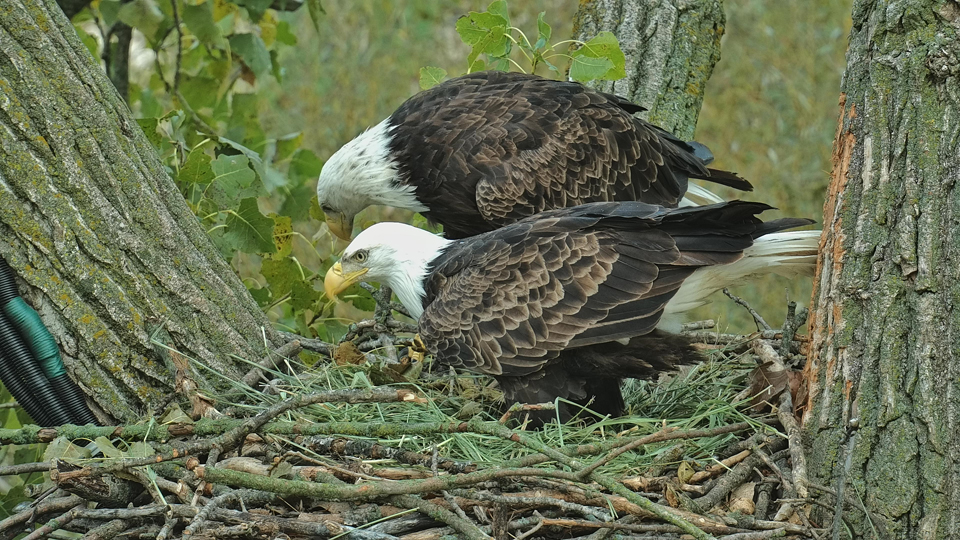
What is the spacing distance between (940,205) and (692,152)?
7.79ft

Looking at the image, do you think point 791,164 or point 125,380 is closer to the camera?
point 125,380

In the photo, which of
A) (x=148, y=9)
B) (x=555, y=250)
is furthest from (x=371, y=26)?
(x=555, y=250)

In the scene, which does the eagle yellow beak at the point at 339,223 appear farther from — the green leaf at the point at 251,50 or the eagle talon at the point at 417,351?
the eagle talon at the point at 417,351

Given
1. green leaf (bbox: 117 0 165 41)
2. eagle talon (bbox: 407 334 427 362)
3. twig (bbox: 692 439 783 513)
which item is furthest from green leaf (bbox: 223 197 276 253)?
twig (bbox: 692 439 783 513)

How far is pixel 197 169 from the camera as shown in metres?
4.40

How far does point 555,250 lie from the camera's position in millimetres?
3803

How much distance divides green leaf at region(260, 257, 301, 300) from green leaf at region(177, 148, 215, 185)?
53cm

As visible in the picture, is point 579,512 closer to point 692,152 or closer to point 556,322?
point 556,322

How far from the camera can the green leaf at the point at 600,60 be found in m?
4.43

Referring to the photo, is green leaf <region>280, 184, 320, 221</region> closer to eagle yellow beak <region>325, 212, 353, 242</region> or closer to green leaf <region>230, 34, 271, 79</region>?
eagle yellow beak <region>325, 212, 353, 242</region>

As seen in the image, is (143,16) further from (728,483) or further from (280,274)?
(728,483)

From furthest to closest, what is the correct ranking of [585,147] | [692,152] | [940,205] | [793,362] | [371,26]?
1. [371,26]
2. [692,152]
3. [585,147]
4. [793,362]
5. [940,205]

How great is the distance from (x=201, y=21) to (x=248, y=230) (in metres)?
1.28

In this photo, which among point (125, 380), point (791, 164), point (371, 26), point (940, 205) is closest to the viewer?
point (940, 205)
